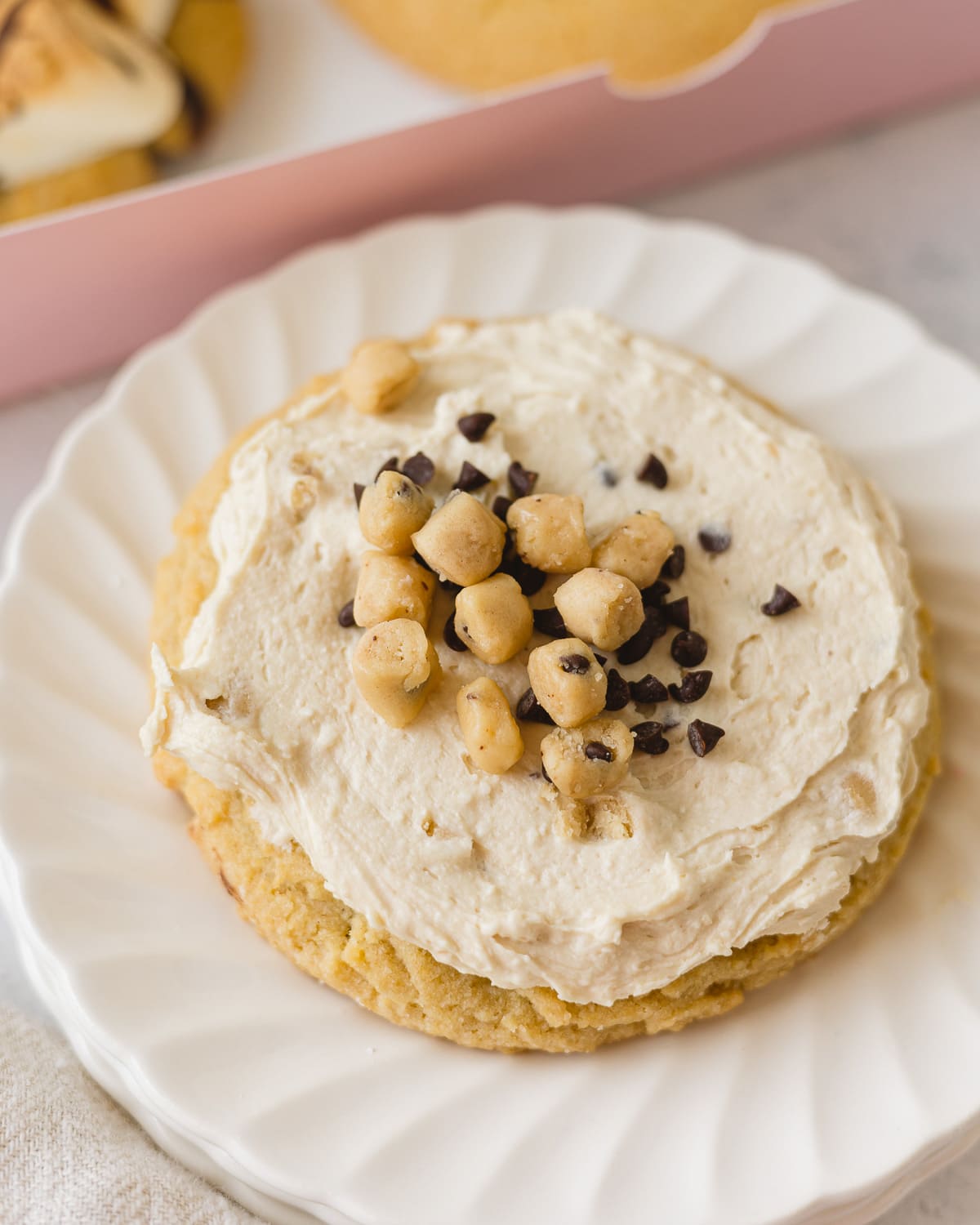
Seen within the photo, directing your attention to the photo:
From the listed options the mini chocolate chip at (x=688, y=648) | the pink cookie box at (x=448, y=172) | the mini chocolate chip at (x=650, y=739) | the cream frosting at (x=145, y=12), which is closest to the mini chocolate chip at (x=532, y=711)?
the mini chocolate chip at (x=650, y=739)

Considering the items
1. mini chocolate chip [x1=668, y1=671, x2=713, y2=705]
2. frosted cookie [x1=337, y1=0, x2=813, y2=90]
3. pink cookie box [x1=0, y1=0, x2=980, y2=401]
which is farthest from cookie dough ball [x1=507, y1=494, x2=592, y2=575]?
frosted cookie [x1=337, y1=0, x2=813, y2=90]

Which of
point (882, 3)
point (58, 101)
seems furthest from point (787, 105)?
point (58, 101)

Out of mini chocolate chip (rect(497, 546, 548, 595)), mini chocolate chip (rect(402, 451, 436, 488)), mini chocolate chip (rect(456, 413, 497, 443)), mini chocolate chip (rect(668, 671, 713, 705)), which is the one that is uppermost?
mini chocolate chip (rect(456, 413, 497, 443))

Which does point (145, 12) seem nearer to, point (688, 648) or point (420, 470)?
point (420, 470)

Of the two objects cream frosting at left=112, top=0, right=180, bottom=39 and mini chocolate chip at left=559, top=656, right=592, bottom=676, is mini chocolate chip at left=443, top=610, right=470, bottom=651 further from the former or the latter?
cream frosting at left=112, top=0, right=180, bottom=39

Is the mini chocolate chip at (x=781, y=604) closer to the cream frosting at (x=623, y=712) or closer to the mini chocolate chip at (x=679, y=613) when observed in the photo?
the cream frosting at (x=623, y=712)

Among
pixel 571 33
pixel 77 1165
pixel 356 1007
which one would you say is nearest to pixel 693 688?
pixel 356 1007

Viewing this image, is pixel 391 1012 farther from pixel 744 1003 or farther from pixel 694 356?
pixel 694 356
